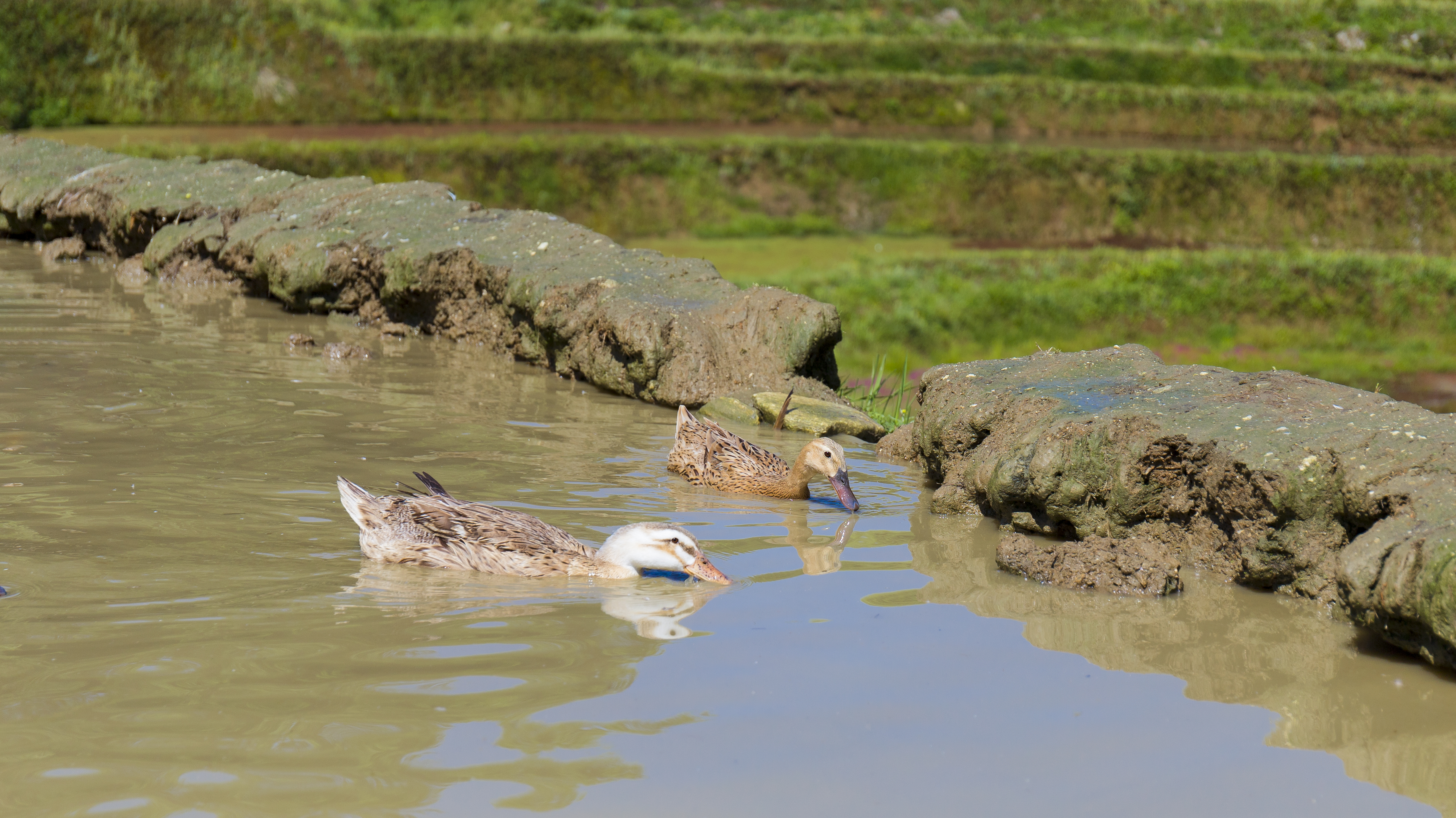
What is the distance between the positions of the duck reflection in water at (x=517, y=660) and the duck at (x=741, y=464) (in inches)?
70.9

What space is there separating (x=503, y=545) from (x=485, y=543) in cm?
11

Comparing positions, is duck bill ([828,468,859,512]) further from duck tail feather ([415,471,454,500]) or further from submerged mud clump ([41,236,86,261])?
submerged mud clump ([41,236,86,261])

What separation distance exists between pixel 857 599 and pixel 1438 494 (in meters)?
2.29

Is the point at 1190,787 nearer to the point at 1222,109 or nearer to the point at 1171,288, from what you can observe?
the point at 1171,288

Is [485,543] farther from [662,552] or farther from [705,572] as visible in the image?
[705,572]

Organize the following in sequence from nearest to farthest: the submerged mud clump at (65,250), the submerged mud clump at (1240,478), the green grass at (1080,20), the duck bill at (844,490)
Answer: the submerged mud clump at (1240,478) < the duck bill at (844,490) < the submerged mud clump at (65,250) < the green grass at (1080,20)

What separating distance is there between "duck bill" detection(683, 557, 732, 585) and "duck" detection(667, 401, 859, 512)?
1710 millimetres

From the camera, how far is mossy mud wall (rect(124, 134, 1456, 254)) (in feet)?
102

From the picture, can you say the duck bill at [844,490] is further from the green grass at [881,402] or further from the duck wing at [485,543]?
the green grass at [881,402]

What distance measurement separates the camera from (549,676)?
4.60 m

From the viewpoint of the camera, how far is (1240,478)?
595cm

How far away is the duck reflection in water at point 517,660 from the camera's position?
3.93 metres

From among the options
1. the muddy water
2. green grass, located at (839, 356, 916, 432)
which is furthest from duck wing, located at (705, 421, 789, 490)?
green grass, located at (839, 356, 916, 432)

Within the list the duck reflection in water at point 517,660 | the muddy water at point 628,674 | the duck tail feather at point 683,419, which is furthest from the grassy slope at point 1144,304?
the duck reflection in water at point 517,660
